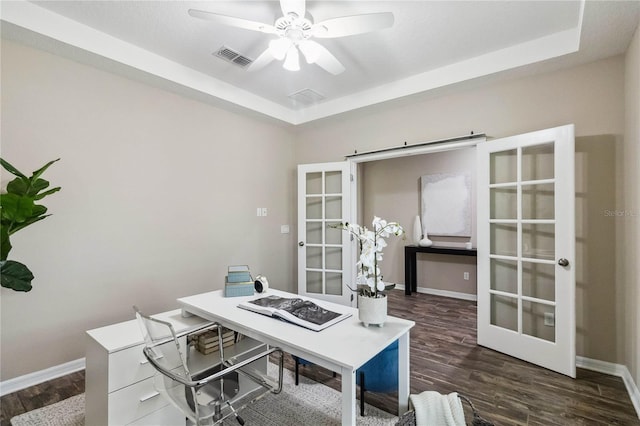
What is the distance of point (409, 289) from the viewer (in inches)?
195

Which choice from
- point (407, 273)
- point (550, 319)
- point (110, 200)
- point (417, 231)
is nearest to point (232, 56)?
point (110, 200)

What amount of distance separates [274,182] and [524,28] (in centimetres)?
313

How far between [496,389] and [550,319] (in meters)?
0.82

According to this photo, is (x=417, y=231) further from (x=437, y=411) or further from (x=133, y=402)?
(x=133, y=402)

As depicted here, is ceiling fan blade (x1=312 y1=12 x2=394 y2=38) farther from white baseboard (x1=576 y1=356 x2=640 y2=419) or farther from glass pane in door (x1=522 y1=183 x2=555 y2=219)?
white baseboard (x1=576 y1=356 x2=640 y2=419)

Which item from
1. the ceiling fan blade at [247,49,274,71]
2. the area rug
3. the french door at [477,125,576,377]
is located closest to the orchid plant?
the area rug

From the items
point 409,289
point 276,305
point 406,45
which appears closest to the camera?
point 276,305

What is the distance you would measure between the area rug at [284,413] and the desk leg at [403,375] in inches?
15.5

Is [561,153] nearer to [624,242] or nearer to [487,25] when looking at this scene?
[624,242]

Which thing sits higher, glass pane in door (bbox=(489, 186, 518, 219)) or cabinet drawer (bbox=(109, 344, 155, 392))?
glass pane in door (bbox=(489, 186, 518, 219))

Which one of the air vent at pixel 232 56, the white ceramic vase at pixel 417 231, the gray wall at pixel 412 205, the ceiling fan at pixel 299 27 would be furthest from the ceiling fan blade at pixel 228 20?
the white ceramic vase at pixel 417 231

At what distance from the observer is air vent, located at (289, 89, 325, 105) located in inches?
143

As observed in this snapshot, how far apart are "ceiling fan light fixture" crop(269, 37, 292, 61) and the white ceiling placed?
28 cm

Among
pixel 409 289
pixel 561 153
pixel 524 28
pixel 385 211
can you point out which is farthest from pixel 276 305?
pixel 385 211
